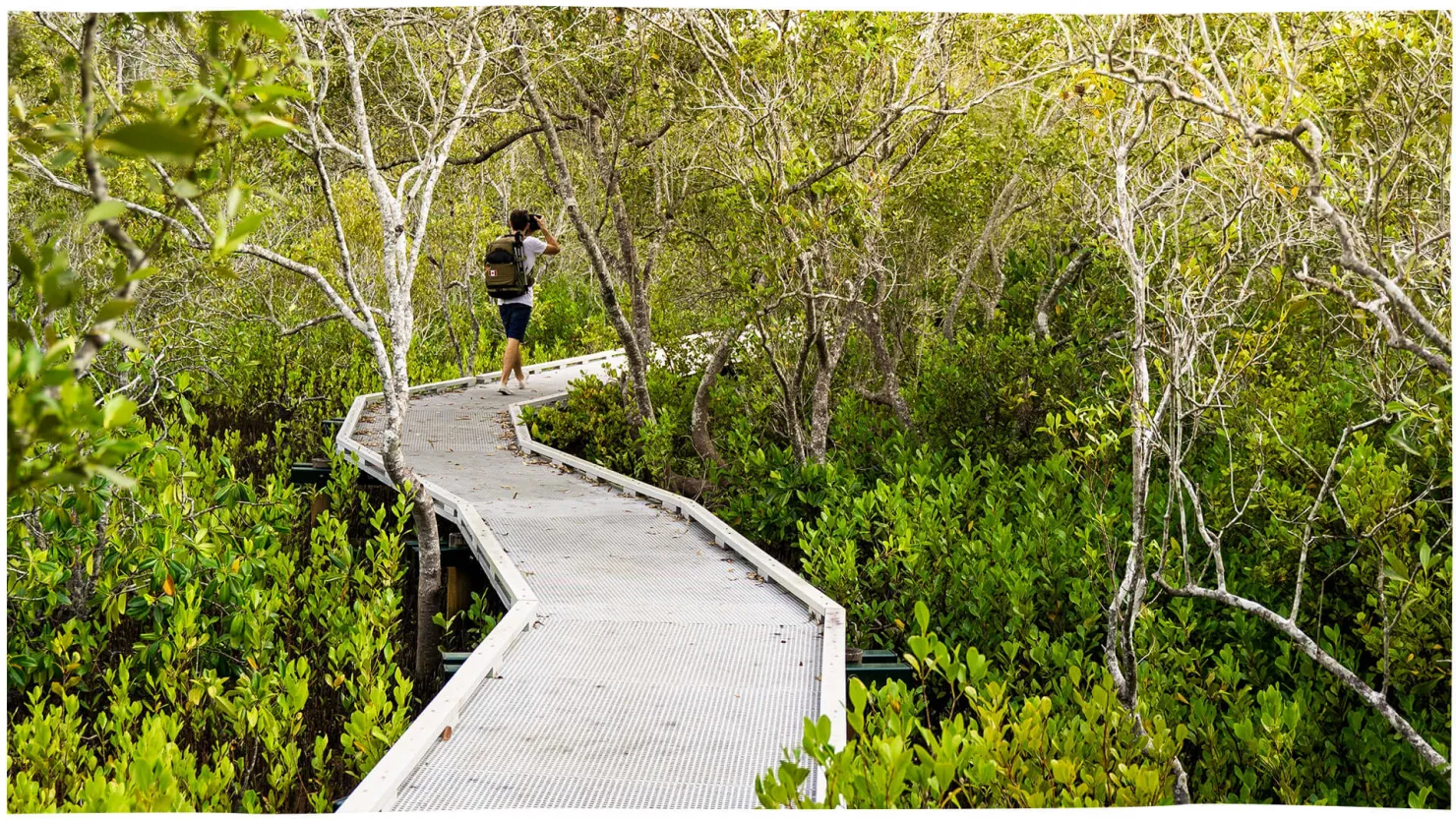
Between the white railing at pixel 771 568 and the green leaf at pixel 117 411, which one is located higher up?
the green leaf at pixel 117 411

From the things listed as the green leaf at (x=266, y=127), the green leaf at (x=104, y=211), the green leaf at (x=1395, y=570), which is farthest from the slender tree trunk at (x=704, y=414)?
the green leaf at (x=104, y=211)

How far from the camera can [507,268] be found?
5668 millimetres

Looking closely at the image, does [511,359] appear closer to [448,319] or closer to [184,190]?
[448,319]

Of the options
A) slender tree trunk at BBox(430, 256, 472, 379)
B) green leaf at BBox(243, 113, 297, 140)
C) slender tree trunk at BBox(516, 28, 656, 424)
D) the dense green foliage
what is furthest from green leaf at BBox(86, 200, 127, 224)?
slender tree trunk at BBox(430, 256, 472, 379)

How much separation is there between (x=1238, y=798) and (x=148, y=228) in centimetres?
450

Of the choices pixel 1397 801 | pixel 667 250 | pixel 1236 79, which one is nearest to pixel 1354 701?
pixel 1397 801

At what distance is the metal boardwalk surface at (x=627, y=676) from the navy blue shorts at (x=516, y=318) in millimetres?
1331

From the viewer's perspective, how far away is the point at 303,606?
4246mm

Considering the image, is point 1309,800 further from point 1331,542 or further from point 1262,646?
point 1331,542

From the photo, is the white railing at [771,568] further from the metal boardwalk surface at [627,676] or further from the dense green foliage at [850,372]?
the dense green foliage at [850,372]

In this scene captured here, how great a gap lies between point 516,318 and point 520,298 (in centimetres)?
16

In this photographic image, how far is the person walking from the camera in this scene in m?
5.32

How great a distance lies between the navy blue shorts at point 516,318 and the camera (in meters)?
6.01

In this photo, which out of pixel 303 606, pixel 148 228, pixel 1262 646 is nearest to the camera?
pixel 1262 646
